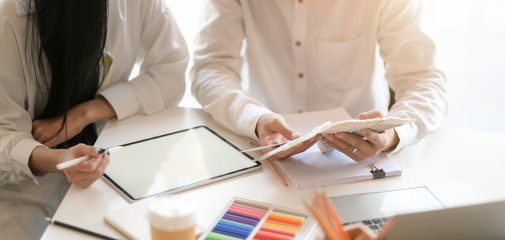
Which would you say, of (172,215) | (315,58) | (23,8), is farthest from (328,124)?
(23,8)

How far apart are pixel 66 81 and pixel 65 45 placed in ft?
0.27

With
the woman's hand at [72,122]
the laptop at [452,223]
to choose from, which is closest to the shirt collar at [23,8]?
the woman's hand at [72,122]

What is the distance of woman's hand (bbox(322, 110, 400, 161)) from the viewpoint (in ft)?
3.19

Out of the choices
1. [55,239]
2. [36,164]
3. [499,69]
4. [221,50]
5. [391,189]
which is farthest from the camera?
[499,69]

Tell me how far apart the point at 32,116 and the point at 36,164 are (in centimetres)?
16

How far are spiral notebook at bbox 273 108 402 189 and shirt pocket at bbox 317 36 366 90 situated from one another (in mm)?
421

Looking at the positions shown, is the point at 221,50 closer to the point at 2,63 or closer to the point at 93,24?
the point at 93,24

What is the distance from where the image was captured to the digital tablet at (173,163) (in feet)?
3.05

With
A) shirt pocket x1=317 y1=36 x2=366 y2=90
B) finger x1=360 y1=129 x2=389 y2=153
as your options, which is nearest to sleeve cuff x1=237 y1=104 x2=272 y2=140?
finger x1=360 y1=129 x2=389 y2=153

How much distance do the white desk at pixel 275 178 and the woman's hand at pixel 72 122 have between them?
0.12 feet

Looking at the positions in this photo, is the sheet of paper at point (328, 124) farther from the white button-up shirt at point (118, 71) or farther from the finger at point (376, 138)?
the white button-up shirt at point (118, 71)

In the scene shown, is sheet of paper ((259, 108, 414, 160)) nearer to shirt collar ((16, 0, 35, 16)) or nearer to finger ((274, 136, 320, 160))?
finger ((274, 136, 320, 160))

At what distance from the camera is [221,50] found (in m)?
1.39

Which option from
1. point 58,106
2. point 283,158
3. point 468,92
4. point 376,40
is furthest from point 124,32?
point 468,92
